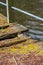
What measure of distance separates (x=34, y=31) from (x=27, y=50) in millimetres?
1519

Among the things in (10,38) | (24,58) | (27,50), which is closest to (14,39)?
(10,38)

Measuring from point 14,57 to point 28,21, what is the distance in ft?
7.84

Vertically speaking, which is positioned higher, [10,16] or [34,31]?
[10,16]

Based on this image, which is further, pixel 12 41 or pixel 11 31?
pixel 11 31

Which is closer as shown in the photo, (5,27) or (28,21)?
(5,27)

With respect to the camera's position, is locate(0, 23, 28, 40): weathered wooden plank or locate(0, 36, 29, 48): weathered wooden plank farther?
locate(0, 23, 28, 40): weathered wooden plank

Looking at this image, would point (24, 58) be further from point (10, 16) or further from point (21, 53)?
point (10, 16)

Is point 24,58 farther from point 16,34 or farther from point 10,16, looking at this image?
point 10,16

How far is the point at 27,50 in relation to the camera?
10.4 ft

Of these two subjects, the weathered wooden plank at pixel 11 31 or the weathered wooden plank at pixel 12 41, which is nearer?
the weathered wooden plank at pixel 12 41

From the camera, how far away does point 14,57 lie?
296 centimetres

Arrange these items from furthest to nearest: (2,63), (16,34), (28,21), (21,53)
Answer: (28,21) → (16,34) → (21,53) → (2,63)

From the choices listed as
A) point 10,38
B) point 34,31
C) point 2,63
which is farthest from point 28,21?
point 2,63

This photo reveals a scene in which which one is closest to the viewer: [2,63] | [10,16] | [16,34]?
[2,63]
